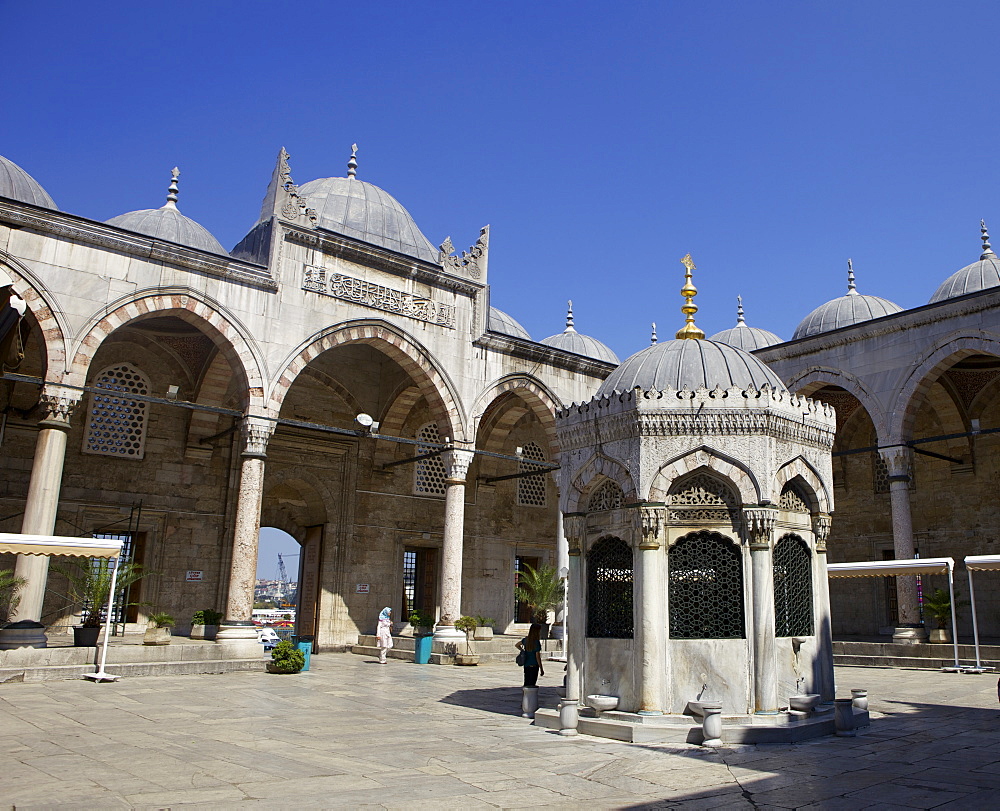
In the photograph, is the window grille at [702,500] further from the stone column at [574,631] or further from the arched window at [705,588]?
the stone column at [574,631]

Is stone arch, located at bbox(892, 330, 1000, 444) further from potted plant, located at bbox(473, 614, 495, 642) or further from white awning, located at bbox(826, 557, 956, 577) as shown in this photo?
potted plant, located at bbox(473, 614, 495, 642)

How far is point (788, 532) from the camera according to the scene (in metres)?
7.38

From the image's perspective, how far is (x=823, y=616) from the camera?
7.55 metres

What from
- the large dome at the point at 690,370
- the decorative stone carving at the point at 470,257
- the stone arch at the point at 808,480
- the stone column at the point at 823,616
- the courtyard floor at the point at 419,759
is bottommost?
the courtyard floor at the point at 419,759

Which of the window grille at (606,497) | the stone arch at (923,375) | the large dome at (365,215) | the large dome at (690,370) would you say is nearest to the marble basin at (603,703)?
the window grille at (606,497)

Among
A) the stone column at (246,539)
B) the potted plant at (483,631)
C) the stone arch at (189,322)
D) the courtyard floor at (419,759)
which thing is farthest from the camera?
the potted plant at (483,631)

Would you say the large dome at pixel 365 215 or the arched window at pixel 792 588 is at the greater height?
the large dome at pixel 365 215

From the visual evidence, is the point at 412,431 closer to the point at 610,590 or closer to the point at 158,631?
the point at 158,631

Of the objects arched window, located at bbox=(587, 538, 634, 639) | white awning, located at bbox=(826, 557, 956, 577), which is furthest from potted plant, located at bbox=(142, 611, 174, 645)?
white awning, located at bbox=(826, 557, 956, 577)

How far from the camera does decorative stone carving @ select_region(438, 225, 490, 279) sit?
616 inches

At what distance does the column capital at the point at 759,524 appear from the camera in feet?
22.7

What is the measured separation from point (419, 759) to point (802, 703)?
3.20 meters

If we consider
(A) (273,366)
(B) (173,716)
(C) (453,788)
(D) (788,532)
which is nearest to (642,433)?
(D) (788,532)

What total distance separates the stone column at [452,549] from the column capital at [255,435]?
3.45m
